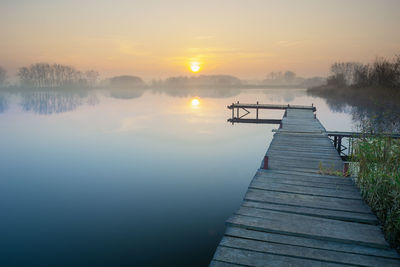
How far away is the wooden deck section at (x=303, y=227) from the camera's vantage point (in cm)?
413

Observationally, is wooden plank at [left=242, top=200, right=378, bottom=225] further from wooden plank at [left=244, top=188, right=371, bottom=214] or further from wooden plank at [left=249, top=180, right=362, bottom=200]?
wooden plank at [left=249, top=180, right=362, bottom=200]

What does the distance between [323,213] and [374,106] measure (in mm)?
37986

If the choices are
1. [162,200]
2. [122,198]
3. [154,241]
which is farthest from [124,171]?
[154,241]

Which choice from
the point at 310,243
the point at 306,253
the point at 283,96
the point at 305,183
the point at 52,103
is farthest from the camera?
the point at 283,96

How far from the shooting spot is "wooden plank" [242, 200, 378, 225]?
526 centimetres

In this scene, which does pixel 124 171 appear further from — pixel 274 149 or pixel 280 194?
pixel 280 194

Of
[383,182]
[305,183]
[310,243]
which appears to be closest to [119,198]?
[305,183]

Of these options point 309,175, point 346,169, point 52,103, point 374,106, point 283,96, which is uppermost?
point 283,96

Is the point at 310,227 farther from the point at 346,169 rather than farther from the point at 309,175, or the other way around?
the point at 346,169

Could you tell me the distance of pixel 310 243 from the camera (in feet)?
14.9

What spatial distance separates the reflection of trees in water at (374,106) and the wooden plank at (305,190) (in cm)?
1519

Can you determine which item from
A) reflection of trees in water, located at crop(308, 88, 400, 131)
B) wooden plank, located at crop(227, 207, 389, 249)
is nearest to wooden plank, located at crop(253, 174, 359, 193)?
wooden plank, located at crop(227, 207, 389, 249)

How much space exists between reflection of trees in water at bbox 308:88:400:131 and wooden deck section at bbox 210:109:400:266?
15.3 meters

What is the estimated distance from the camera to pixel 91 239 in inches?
287
